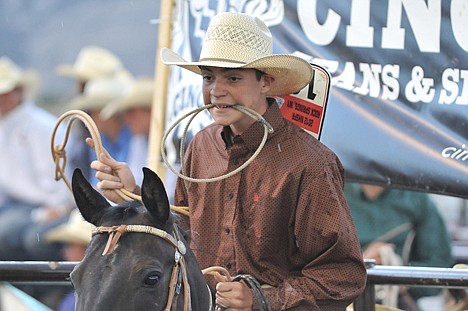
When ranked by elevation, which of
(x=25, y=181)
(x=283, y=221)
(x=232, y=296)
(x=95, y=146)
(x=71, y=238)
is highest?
(x=95, y=146)

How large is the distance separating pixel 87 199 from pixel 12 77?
7653mm

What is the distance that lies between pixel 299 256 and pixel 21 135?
273 inches

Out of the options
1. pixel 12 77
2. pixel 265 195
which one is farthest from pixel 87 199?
pixel 12 77

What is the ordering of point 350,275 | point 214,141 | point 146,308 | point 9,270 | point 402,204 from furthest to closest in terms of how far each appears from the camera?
1. point 402,204
2. point 9,270
3. point 214,141
4. point 350,275
5. point 146,308

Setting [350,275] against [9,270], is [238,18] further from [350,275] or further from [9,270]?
[9,270]

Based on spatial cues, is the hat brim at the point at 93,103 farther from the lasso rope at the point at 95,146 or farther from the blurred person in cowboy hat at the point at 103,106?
the lasso rope at the point at 95,146

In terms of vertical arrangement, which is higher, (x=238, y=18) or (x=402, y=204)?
(x=238, y=18)

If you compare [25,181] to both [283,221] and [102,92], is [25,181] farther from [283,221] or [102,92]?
[283,221]

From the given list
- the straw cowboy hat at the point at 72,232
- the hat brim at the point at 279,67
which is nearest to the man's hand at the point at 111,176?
the hat brim at the point at 279,67

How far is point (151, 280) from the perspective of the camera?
324 centimetres

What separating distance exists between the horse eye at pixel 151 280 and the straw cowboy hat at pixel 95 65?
24.7 ft

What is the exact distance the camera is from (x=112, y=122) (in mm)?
10141

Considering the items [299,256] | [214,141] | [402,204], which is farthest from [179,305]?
[402,204]

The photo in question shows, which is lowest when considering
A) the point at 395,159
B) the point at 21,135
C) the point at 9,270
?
the point at 21,135
